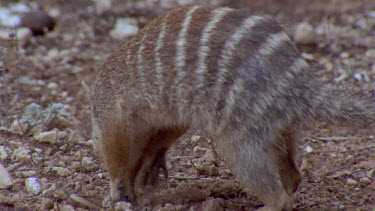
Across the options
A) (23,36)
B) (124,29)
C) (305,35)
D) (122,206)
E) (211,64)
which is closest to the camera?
(211,64)

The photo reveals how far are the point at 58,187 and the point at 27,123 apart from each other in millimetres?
1197

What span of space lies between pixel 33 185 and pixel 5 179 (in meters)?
0.24

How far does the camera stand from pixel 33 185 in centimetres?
404

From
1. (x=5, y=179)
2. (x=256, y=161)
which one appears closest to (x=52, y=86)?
(x=5, y=179)

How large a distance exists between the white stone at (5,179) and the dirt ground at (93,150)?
0.12 feet

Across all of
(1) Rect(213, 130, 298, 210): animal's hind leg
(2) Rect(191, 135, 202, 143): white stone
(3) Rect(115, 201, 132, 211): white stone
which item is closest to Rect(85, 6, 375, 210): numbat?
(1) Rect(213, 130, 298, 210): animal's hind leg

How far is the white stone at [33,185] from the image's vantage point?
157 inches

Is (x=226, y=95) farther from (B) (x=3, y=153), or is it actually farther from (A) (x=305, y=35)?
(A) (x=305, y=35)

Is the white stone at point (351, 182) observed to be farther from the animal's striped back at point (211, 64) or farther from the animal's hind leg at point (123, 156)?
the animal's hind leg at point (123, 156)

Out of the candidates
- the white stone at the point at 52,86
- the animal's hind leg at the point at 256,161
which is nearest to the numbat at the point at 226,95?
the animal's hind leg at the point at 256,161

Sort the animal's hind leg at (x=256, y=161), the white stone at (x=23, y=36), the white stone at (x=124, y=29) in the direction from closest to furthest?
the animal's hind leg at (x=256, y=161) → the white stone at (x=23, y=36) → the white stone at (x=124, y=29)

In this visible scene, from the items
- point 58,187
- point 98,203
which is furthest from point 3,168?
point 98,203

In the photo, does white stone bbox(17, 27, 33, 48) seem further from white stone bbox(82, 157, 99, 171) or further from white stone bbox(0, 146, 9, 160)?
white stone bbox(82, 157, 99, 171)

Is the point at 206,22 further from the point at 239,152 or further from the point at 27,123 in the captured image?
the point at 27,123
